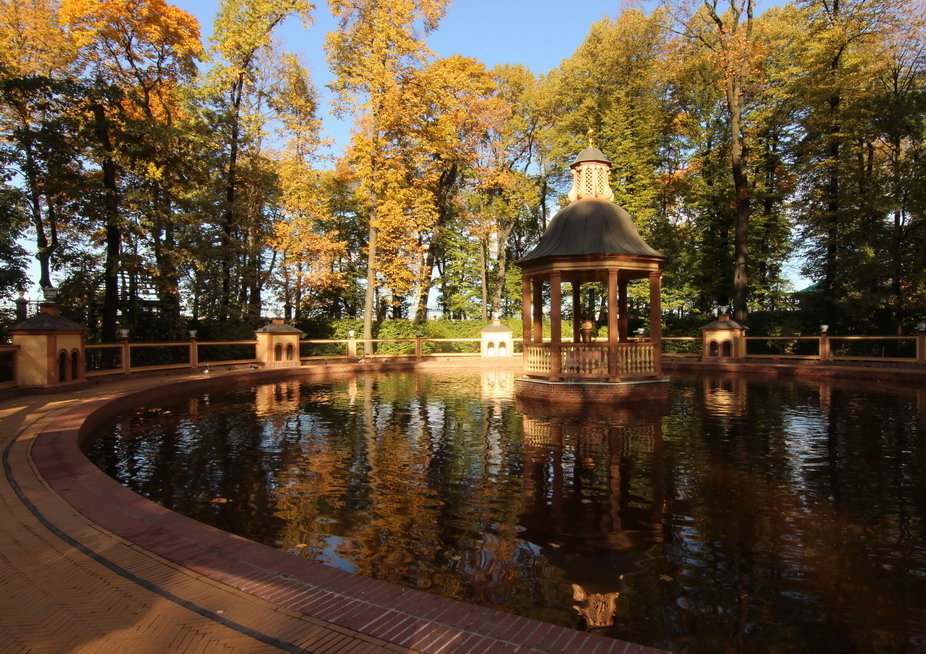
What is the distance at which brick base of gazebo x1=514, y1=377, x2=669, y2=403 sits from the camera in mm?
13680

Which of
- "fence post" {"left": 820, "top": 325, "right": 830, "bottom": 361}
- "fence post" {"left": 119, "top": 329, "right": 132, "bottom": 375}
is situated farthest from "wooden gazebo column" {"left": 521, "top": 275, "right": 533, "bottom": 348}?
"fence post" {"left": 820, "top": 325, "right": 830, "bottom": 361}

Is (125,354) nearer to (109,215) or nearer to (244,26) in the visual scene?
(109,215)

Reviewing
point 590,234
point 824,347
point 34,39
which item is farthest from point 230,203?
point 824,347

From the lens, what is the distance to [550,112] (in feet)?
121

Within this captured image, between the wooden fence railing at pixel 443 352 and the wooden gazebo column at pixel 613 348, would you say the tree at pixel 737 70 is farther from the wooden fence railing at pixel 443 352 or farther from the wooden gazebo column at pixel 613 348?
the wooden gazebo column at pixel 613 348

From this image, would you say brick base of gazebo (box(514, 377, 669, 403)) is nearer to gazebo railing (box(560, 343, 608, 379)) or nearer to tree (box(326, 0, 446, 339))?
gazebo railing (box(560, 343, 608, 379))

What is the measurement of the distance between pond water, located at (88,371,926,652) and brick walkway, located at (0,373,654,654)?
75cm

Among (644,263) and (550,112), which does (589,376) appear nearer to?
(644,263)

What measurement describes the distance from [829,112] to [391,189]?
74.6 feet

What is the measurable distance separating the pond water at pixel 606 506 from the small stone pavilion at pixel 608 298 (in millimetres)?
2006

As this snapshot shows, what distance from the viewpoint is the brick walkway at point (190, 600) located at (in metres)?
2.87

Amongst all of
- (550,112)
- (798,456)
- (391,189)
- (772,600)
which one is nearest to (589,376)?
(798,456)

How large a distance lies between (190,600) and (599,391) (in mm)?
11764

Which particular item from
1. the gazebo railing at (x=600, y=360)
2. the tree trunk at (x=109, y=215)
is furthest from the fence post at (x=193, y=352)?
the gazebo railing at (x=600, y=360)
